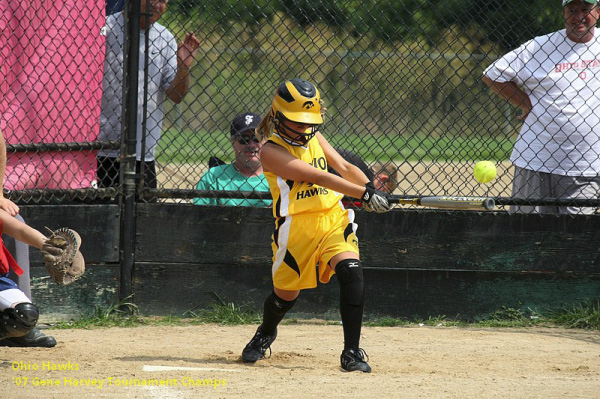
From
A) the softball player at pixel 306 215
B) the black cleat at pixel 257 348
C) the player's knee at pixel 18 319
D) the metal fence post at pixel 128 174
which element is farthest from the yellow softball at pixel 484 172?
the player's knee at pixel 18 319

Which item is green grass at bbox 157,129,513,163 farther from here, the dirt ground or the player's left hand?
the dirt ground

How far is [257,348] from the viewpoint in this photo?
4660 millimetres

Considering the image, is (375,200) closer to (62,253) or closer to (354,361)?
(354,361)

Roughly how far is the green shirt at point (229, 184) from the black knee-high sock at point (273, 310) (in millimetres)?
1261

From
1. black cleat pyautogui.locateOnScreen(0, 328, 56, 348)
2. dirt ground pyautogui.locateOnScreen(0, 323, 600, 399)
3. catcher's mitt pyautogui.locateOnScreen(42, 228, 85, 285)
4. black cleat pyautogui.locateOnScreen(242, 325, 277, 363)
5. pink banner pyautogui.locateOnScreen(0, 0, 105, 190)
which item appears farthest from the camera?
pink banner pyautogui.locateOnScreen(0, 0, 105, 190)

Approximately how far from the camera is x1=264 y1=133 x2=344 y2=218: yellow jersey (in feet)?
14.8

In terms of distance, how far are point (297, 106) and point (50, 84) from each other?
6.79 feet

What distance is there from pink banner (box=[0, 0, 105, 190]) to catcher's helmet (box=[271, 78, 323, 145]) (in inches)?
70.8

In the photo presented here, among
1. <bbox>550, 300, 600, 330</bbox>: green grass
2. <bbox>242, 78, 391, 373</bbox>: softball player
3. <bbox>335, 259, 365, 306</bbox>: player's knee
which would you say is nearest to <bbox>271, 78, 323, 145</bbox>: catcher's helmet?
<bbox>242, 78, 391, 373</bbox>: softball player

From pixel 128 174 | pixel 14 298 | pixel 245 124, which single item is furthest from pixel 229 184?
pixel 14 298

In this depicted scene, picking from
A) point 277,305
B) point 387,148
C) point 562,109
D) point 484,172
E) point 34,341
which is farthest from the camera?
point 387,148

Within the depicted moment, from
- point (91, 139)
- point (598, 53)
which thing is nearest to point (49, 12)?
point (91, 139)

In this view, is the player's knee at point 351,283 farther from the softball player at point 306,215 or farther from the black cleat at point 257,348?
the black cleat at point 257,348

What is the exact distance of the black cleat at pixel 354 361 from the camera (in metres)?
4.32
